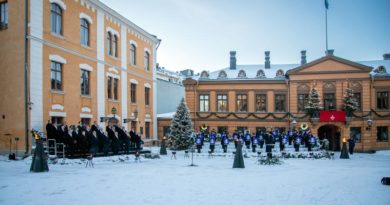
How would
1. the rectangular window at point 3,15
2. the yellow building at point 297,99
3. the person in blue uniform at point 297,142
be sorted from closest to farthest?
1. the rectangular window at point 3,15
2. the person in blue uniform at point 297,142
3. the yellow building at point 297,99

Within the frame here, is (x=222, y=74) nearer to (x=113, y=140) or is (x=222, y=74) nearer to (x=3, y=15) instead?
(x=113, y=140)

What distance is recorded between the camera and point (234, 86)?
4159cm

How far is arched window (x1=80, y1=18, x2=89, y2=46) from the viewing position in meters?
25.0

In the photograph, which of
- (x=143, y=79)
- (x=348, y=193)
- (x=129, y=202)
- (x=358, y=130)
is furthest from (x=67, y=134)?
(x=358, y=130)

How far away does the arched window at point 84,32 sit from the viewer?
82.0 feet

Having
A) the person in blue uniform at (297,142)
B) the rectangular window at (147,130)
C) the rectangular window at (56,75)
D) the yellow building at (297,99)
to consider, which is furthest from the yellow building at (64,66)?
the person in blue uniform at (297,142)

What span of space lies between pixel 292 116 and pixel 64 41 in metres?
25.7

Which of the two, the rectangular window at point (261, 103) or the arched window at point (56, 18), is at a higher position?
the arched window at point (56, 18)

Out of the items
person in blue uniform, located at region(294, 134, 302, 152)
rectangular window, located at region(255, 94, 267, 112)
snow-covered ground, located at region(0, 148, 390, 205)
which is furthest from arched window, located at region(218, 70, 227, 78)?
snow-covered ground, located at region(0, 148, 390, 205)

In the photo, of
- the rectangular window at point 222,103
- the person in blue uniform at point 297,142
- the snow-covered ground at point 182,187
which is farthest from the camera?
the rectangular window at point 222,103

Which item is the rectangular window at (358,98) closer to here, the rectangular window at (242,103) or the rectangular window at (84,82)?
the rectangular window at (242,103)

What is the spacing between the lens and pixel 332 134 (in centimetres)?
4097

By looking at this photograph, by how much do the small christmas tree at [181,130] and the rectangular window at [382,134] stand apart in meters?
21.0

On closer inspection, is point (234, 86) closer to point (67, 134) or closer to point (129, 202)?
point (67, 134)
